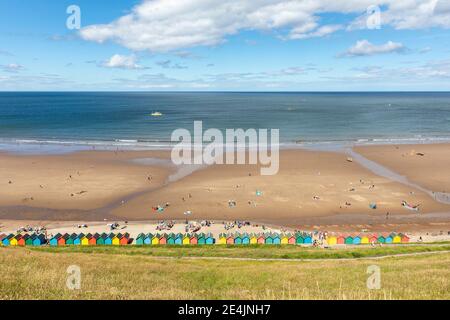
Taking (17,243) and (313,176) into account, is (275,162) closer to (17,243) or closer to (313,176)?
(313,176)

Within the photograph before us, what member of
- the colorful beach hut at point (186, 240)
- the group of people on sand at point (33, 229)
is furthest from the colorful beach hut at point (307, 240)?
the group of people on sand at point (33, 229)

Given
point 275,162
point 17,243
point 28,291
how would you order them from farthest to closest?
point 275,162
point 17,243
point 28,291

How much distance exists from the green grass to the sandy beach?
7.67 metres

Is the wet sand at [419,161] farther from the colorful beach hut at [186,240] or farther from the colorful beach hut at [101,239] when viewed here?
the colorful beach hut at [101,239]

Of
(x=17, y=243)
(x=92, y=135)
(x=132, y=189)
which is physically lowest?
(x=17, y=243)

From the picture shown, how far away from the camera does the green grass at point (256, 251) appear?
28641mm

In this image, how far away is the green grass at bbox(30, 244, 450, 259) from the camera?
2864 cm

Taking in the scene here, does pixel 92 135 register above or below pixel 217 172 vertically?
above

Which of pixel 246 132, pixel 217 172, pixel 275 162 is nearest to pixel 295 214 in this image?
pixel 217 172

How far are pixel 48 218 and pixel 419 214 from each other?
1734 inches

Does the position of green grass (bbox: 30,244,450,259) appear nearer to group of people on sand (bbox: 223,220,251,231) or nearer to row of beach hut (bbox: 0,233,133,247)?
row of beach hut (bbox: 0,233,133,247)

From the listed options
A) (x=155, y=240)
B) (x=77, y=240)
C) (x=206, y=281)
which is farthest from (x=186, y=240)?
(x=206, y=281)

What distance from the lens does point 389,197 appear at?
155 feet
